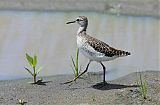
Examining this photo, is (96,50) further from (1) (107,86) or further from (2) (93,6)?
(2) (93,6)

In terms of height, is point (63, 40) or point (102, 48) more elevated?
point (63, 40)

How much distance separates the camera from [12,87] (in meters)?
7.43

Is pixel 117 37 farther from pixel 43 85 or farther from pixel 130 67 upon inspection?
pixel 43 85

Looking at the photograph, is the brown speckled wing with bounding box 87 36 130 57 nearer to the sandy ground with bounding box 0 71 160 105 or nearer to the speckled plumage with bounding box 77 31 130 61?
the speckled plumage with bounding box 77 31 130 61

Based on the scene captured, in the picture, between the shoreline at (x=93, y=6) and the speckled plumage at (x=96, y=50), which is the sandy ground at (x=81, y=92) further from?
the shoreline at (x=93, y=6)

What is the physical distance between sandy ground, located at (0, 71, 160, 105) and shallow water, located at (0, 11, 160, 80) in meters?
0.70

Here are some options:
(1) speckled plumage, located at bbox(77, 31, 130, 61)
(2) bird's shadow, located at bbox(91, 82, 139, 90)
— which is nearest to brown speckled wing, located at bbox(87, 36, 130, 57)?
(1) speckled plumage, located at bbox(77, 31, 130, 61)

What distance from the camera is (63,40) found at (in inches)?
424

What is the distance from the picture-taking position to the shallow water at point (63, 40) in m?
9.09

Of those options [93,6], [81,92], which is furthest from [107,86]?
[93,6]

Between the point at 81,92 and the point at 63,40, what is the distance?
3756mm

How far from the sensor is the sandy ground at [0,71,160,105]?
6.70m

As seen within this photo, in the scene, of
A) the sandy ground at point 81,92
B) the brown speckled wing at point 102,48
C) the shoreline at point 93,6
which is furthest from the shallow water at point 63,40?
the brown speckled wing at point 102,48

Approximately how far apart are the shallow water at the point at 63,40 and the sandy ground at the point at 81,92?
2.30ft
